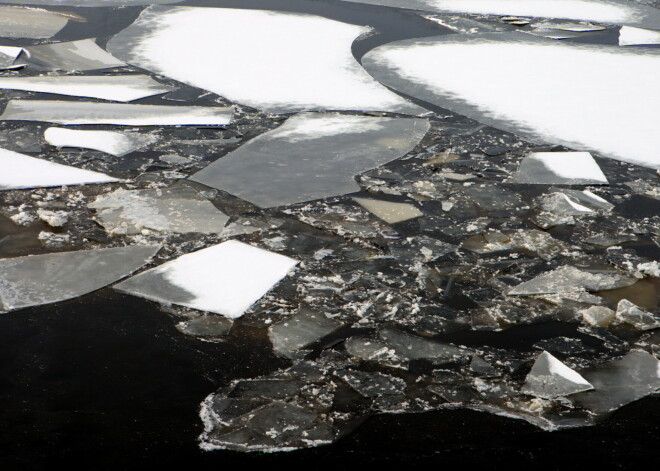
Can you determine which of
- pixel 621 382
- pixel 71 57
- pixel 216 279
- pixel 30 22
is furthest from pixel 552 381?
pixel 30 22

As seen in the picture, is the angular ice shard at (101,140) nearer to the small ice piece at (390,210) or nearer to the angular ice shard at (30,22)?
the small ice piece at (390,210)

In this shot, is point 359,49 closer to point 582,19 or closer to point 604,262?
point 582,19

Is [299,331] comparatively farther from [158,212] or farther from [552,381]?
[158,212]

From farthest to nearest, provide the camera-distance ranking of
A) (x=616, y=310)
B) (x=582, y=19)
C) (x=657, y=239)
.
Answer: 1. (x=582, y=19)
2. (x=657, y=239)
3. (x=616, y=310)

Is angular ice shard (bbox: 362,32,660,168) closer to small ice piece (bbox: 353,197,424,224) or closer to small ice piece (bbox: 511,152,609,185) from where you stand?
small ice piece (bbox: 511,152,609,185)

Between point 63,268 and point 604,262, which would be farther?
point 604,262

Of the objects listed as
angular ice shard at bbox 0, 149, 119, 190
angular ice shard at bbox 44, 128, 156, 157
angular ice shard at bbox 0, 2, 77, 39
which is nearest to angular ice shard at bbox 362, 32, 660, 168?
angular ice shard at bbox 44, 128, 156, 157

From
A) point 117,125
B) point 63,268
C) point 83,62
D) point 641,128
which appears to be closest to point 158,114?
point 117,125
